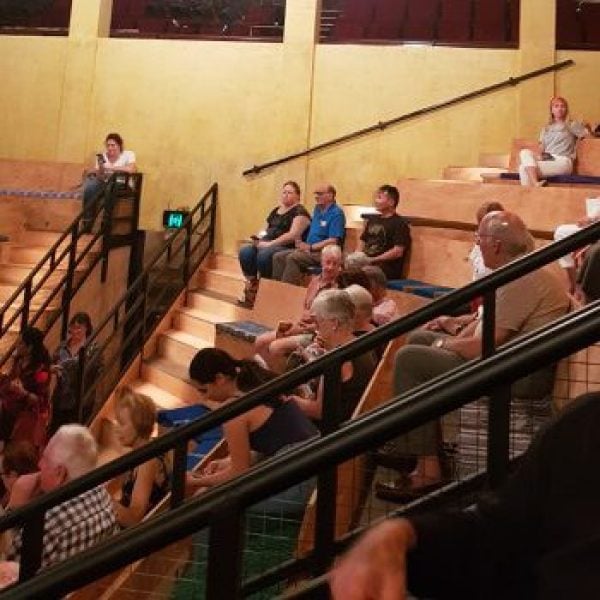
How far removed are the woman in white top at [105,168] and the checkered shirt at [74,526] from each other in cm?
455

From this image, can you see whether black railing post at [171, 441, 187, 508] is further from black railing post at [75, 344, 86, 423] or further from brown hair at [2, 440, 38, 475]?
black railing post at [75, 344, 86, 423]

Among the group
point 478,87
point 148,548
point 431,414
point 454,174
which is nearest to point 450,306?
point 431,414

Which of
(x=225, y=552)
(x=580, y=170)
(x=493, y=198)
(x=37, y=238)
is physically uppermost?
(x=580, y=170)

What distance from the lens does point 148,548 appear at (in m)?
0.94

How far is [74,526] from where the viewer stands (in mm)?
2432

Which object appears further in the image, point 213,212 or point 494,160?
point 213,212

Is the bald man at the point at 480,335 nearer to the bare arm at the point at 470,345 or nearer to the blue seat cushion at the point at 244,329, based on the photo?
the bare arm at the point at 470,345

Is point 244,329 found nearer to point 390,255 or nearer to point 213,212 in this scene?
point 390,255

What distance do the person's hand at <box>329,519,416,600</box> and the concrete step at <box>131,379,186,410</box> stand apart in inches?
183

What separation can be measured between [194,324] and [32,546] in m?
4.73

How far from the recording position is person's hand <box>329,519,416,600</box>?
0.81 meters

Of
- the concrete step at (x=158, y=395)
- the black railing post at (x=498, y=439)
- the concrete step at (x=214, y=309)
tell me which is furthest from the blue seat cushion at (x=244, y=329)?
the black railing post at (x=498, y=439)

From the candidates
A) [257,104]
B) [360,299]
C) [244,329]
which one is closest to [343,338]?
[360,299]

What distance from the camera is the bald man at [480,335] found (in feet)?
7.45
